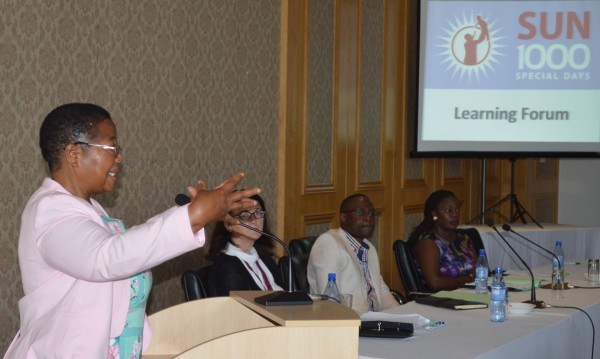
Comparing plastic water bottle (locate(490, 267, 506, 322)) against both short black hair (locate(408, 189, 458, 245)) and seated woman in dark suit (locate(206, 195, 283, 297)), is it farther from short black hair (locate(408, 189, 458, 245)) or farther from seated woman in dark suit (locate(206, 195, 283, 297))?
short black hair (locate(408, 189, 458, 245))

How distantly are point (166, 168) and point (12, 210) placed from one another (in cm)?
115

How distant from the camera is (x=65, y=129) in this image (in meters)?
2.39

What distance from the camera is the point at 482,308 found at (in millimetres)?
4148

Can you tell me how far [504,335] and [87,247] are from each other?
6.35 feet

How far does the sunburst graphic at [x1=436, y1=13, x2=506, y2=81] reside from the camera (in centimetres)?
766

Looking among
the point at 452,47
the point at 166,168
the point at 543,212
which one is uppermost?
the point at 452,47

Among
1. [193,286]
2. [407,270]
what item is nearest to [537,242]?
Result: [407,270]

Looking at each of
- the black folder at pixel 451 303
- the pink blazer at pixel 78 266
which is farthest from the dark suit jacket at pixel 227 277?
the pink blazer at pixel 78 266

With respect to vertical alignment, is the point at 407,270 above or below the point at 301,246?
below

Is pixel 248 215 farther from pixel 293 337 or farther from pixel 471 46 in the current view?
pixel 471 46

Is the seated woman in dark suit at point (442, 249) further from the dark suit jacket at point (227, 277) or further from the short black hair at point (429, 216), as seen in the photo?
the dark suit jacket at point (227, 277)

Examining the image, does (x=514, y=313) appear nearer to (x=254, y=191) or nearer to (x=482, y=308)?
(x=482, y=308)

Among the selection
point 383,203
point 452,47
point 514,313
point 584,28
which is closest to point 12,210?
point 514,313

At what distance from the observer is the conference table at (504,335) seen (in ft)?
10.5
